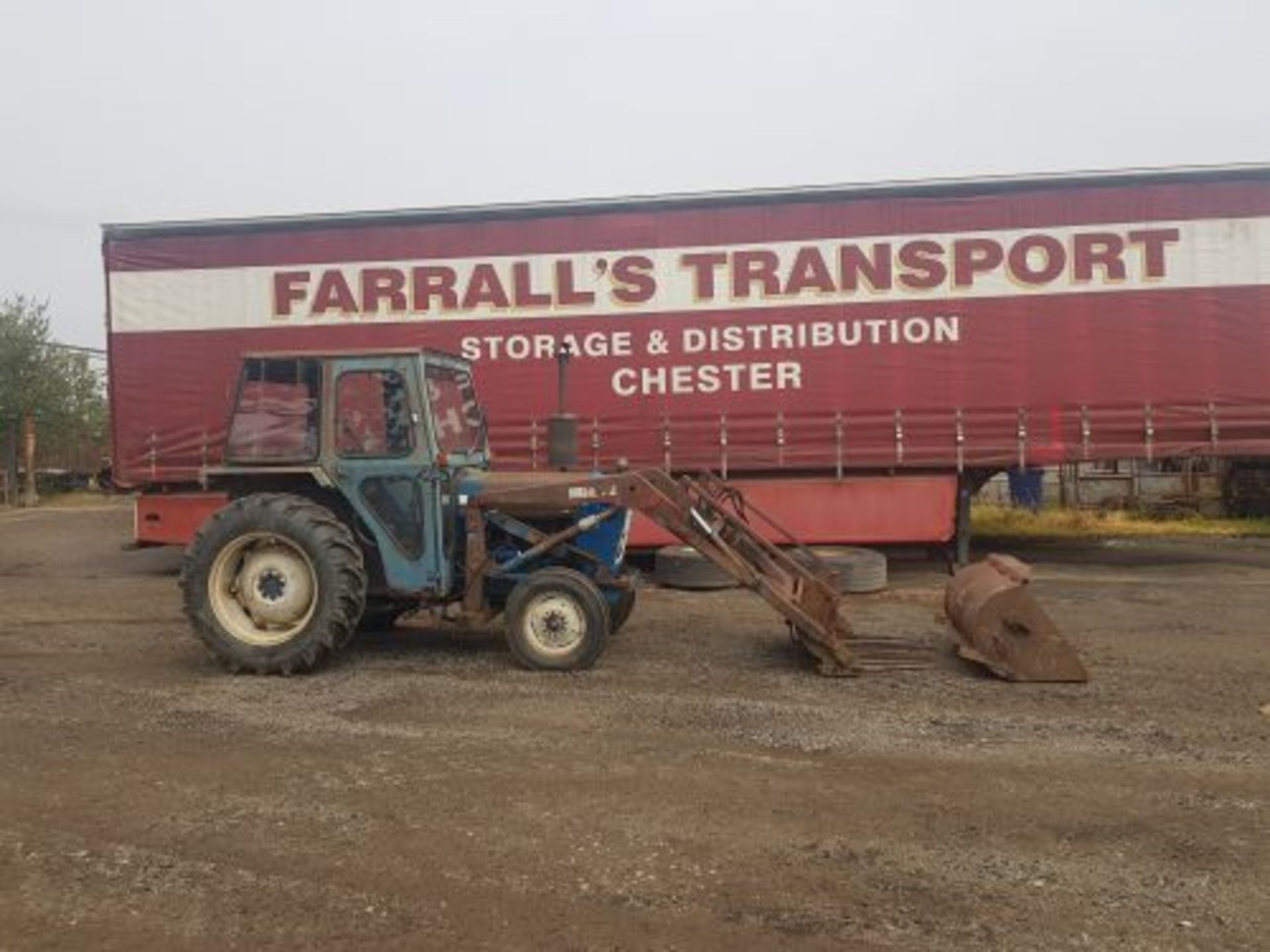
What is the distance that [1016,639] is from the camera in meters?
6.51

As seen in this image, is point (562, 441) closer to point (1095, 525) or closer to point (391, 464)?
point (391, 464)

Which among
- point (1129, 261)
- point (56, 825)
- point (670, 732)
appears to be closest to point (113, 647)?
point (56, 825)

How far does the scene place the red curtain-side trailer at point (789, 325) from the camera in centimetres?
1172

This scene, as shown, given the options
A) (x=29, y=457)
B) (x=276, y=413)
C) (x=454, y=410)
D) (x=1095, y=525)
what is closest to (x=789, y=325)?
(x=454, y=410)

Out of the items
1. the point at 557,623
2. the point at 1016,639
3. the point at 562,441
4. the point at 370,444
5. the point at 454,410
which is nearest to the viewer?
the point at 1016,639

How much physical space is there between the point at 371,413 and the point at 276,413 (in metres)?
0.64

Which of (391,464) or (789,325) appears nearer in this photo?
(391,464)

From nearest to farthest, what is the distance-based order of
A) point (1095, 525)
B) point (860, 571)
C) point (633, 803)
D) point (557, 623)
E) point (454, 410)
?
point (633, 803) < point (557, 623) < point (454, 410) < point (860, 571) < point (1095, 525)

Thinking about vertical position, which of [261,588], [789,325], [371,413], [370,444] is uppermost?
[789,325]

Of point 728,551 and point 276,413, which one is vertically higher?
point 276,413

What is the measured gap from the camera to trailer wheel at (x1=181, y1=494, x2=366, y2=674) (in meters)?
6.68

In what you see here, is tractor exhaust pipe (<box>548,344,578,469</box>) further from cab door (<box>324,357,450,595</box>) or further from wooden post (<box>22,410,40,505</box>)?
wooden post (<box>22,410,40,505</box>)

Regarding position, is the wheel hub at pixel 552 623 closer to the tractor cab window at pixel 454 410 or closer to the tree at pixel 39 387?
the tractor cab window at pixel 454 410

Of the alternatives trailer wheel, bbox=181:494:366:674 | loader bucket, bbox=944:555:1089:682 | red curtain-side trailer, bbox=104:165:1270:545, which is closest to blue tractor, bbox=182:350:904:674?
trailer wheel, bbox=181:494:366:674
